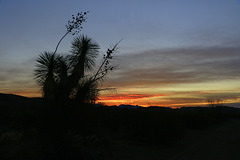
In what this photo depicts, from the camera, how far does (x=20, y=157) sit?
5785 millimetres

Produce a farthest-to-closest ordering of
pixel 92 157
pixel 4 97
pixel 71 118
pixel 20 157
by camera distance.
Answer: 1. pixel 4 97
2. pixel 71 118
3. pixel 92 157
4. pixel 20 157

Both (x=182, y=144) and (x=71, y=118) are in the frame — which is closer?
(x=71, y=118)

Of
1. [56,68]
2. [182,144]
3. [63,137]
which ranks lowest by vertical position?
[182,144]

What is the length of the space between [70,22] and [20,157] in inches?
305

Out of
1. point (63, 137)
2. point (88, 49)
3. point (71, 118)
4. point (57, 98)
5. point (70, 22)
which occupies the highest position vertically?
point (70, 22)

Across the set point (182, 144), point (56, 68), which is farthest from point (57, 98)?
point (182, 144)

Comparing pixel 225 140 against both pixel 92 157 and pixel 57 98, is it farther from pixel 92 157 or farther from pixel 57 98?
pixel 57 98

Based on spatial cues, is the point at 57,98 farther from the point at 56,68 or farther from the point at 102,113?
the point at 102,113

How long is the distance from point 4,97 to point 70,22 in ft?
47.8

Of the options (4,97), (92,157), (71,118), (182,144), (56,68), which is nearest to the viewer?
(92,157)

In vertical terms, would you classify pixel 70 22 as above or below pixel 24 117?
above

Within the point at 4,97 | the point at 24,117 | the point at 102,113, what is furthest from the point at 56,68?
the point at 4,97

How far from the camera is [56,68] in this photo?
38.3 ft

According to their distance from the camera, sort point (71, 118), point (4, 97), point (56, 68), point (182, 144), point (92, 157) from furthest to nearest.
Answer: point (4, 97)
point (56, 68)
point (182, 144)
point (71, 118)
point (92, 157)
